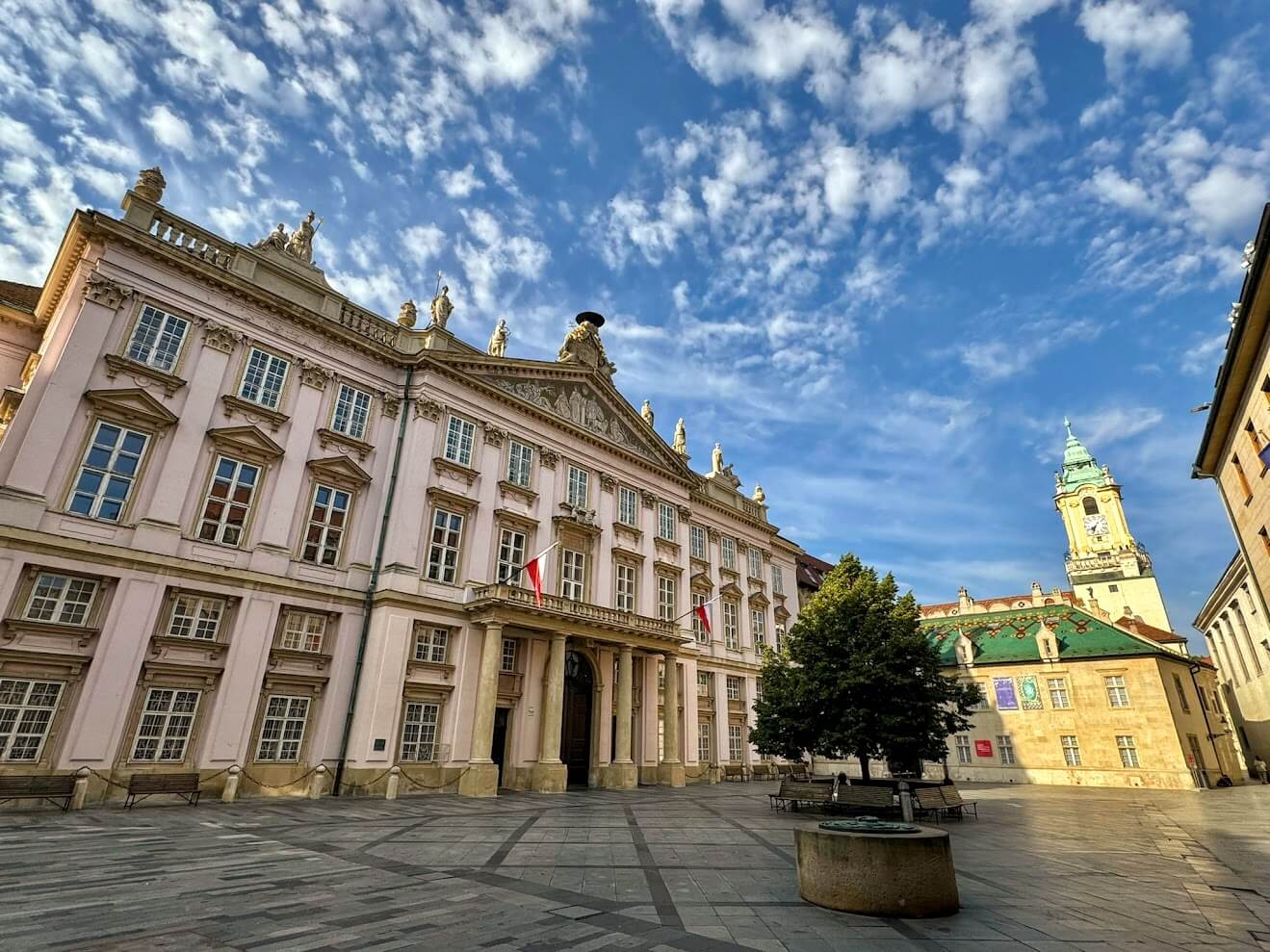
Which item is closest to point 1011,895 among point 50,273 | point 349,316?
point 349,316

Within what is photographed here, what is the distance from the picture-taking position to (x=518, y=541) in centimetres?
2864

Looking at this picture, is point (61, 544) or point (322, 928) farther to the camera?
point (61, 544)

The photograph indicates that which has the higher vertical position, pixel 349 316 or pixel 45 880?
pixel 349 316

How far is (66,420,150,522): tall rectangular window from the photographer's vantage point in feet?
61.4

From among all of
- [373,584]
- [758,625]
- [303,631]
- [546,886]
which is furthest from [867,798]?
[758,625]

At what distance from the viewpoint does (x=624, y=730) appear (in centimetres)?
2888

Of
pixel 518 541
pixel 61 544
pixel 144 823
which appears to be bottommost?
pixel 144 823

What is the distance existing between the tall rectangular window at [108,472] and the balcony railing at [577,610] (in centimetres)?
1216

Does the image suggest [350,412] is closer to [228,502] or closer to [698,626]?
[228,502]

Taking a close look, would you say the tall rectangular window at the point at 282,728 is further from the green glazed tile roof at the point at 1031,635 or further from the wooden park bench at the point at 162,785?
the green glazed tile roof at the point at 1031,635

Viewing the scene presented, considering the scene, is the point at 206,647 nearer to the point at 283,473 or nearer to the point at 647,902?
the point at 283,473

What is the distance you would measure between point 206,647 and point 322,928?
1689cm

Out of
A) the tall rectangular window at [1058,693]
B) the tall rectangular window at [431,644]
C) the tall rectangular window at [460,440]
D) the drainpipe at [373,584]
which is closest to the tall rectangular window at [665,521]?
the tall rectangular window at [460,440]

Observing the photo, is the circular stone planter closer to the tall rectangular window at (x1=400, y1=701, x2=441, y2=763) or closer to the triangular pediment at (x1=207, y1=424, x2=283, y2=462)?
the tall rectangular window at (x1=400, y1=701, x2=441, y2=763)
